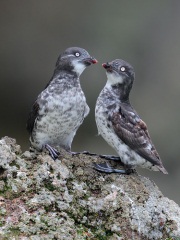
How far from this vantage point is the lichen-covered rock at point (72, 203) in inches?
216

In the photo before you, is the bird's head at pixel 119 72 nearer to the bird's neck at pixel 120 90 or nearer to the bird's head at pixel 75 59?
the bird's neck at pixel 120 90

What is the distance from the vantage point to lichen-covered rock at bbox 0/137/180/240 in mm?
5488

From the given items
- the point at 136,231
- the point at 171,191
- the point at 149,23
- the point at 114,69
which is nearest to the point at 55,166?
the point at 136,231

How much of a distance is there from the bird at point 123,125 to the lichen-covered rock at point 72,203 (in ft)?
1.59

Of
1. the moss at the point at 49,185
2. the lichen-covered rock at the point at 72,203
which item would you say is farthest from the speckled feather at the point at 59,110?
the moss at the point at 49,185

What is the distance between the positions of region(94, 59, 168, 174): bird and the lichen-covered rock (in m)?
0.48

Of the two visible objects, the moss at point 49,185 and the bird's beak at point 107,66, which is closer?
the moss at point 49,185

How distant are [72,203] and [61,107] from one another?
1.61 metres

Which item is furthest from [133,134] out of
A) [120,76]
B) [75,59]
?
[75,59]

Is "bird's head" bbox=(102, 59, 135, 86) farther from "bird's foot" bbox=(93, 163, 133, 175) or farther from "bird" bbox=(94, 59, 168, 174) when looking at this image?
"bird's foot" bbox=(93, 163, 133, 175)

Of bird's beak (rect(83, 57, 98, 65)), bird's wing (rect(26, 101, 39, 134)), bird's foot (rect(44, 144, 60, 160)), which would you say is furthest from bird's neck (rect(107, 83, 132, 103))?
bird's foot (rect(44, 144, 60, 160))

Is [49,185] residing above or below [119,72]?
below

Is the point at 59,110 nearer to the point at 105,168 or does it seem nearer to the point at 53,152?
the point at 53,152

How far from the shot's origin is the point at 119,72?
741 centimetres
